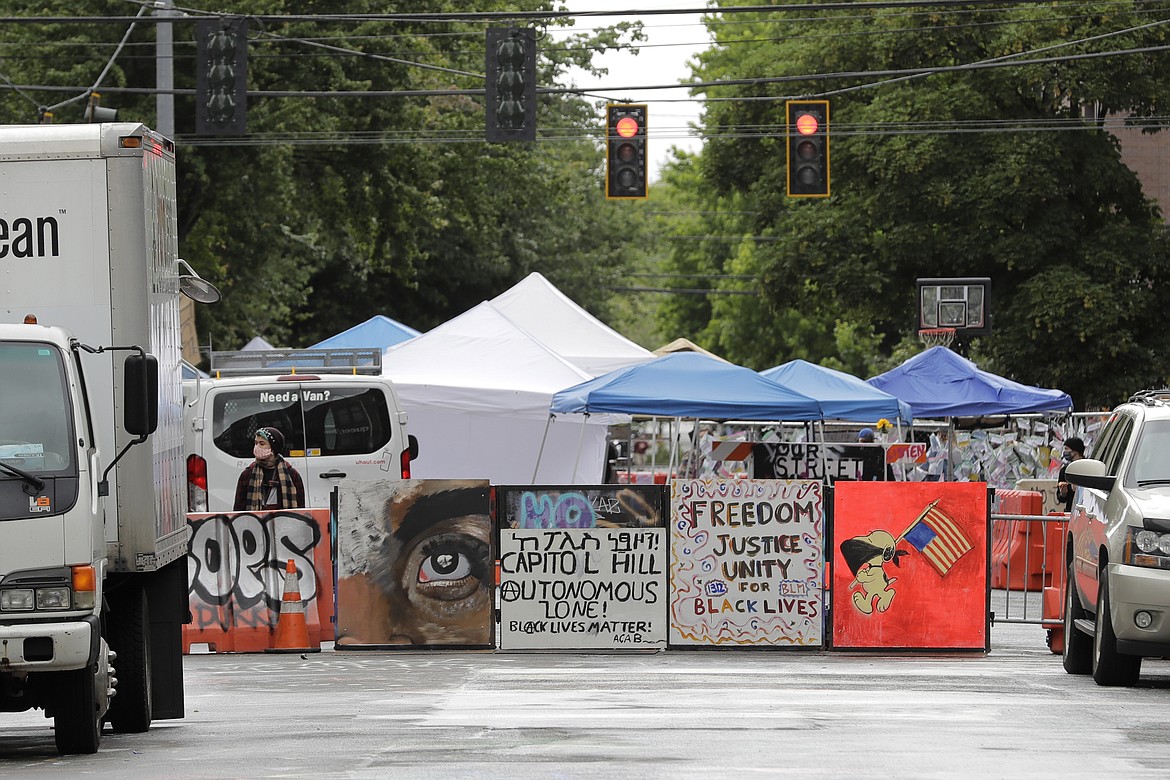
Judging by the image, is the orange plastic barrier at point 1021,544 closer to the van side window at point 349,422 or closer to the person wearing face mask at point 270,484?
the van side window at point 349,422

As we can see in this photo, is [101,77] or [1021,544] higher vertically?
[101,77]

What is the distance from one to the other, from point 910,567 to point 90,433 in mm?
7470

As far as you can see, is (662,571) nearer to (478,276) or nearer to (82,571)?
(82,571)

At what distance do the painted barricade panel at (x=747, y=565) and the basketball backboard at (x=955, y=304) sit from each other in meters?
16.3

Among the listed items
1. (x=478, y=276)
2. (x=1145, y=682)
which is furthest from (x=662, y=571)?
(x=478, y=276)

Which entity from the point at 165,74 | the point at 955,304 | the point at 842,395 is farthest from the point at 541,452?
the point at 955,304

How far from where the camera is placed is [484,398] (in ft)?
87.2

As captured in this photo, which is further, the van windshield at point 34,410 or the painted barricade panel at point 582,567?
the painted barricade panel at point 582,567

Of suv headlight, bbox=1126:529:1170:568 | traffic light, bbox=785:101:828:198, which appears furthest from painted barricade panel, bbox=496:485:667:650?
traffic light, bbox=785:101:828:198

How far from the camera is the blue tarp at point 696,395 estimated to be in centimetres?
2223

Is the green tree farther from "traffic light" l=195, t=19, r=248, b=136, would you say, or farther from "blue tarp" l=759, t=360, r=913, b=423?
"traffic light" l=195, t=19, r=248, b=136

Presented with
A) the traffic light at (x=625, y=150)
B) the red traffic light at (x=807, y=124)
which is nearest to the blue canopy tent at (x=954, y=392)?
the red traffic light at (x=807, y=124)

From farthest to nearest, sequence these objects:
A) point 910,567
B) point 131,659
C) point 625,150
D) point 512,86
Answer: point 625,150
point 512,86
point 910,567
point 131,659

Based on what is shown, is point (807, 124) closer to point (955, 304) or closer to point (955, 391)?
point (955, 391)
